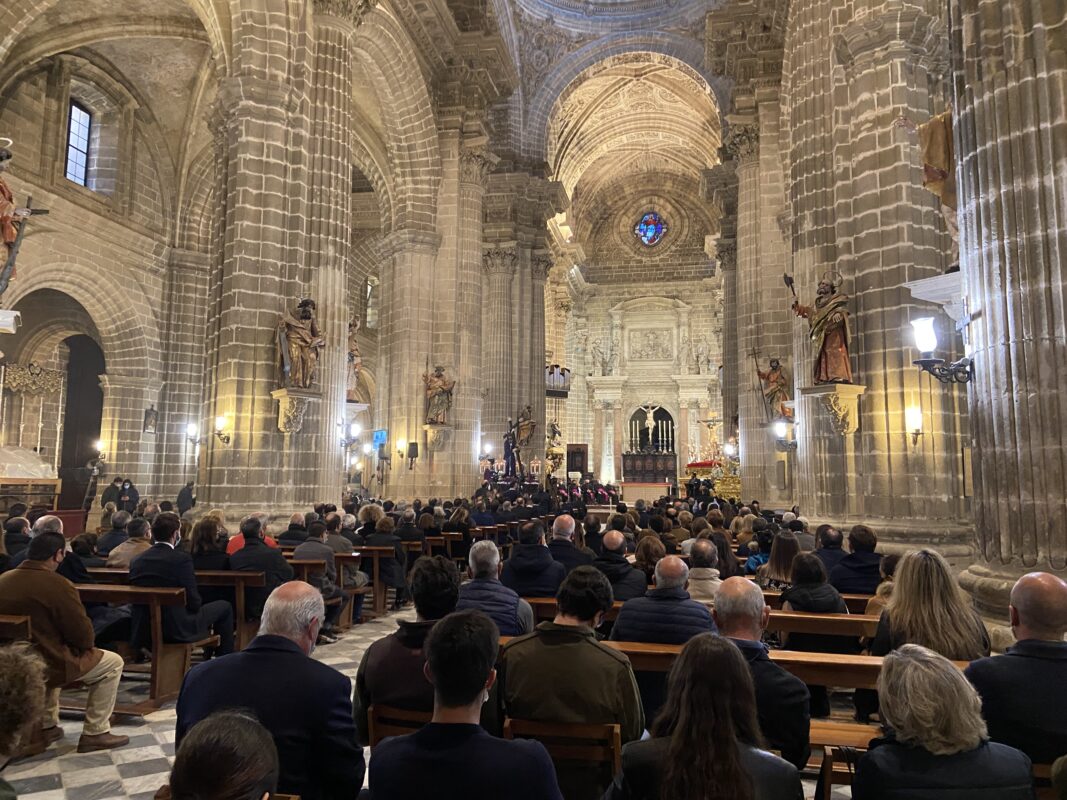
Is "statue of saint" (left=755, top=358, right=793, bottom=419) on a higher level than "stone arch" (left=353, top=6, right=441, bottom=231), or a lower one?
lower

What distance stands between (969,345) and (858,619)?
238 cm

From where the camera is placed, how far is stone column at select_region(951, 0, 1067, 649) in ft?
16.3

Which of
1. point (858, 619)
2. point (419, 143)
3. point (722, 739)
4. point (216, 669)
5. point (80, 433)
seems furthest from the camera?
point (80, 433)

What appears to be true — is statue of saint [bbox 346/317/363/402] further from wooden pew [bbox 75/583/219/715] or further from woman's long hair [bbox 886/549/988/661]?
woman's long hair [bbox 886/549/988/661]

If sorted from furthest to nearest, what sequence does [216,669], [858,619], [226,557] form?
[226,557] < [858,619] < [216,669]

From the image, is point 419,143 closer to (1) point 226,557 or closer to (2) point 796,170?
(2) point 796,170

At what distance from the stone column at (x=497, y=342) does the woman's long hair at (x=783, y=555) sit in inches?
728

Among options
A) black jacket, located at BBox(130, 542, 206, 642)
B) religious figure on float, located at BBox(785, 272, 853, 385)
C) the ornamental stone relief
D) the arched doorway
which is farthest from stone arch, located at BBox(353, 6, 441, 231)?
the arched doorway

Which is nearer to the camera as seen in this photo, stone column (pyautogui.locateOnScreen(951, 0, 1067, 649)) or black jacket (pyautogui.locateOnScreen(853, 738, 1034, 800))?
black jacket (pyautogui.locateOnScreen(853, 738, 1034, 800))

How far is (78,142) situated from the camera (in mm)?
19953

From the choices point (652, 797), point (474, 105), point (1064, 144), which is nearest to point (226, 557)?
point (652, 797)

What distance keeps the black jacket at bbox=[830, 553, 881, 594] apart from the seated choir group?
1.09 meters

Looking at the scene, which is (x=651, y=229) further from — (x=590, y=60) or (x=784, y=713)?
(x=784, y=713)

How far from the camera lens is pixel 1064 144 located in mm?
5082
